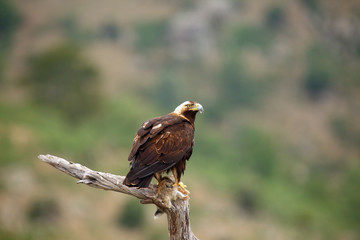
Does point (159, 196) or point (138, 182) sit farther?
point (159, 196)

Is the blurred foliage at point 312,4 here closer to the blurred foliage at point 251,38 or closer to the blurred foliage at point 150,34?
the blurred foliage at point 251,38

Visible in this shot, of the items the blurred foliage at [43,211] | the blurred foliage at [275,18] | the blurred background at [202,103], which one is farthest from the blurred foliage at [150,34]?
the blurred foliage at [43,211]

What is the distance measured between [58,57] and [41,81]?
2.78m

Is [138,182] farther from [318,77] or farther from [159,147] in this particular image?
[318,77]

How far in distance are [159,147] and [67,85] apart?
43.4 metres

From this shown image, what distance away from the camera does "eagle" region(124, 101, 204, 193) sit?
775 centimetres

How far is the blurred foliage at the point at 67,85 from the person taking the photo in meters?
49.9

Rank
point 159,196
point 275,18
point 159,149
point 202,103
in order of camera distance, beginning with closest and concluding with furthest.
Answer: point 159,196 < point 159,149 < point 202,103 < point 275,18

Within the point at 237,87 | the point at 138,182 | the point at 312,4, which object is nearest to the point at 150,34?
the point at 237,87

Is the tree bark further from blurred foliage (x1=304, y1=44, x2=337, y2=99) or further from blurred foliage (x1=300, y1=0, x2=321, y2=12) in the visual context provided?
blurred foliage (x1=300, y1=0, x2=321, y2=12)

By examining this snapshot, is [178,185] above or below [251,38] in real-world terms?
below

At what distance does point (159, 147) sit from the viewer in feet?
26.7

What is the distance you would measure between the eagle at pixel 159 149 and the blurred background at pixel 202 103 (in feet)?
69.1

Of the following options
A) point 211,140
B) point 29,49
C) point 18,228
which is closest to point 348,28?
point 211,140
